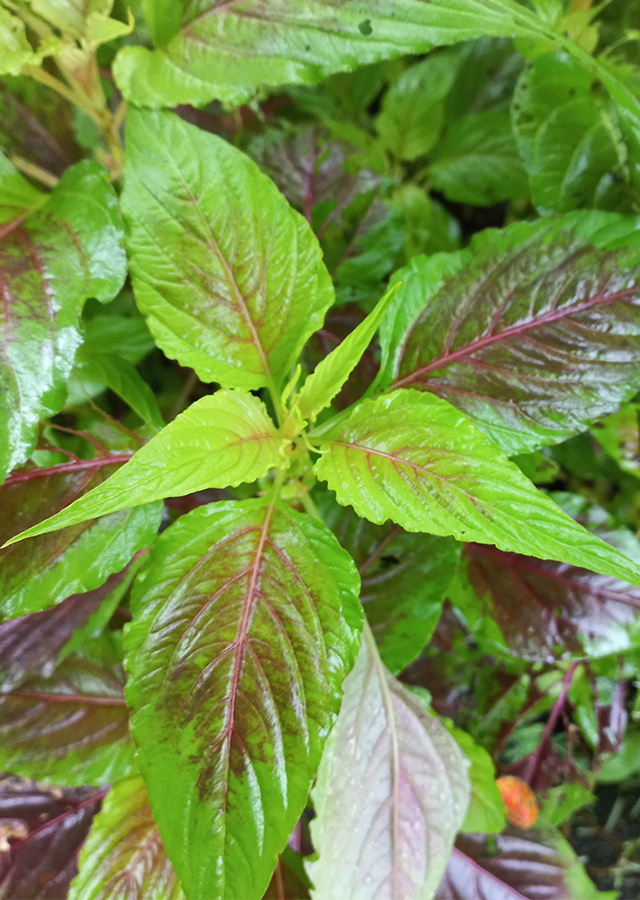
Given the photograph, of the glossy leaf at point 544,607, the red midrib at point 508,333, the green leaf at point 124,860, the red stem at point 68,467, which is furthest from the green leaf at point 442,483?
the green leaf at point 124,860

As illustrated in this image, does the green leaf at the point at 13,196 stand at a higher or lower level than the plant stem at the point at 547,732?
→ higher

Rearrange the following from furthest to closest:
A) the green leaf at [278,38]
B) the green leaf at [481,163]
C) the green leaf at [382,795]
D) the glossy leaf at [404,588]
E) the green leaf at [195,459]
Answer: the green leaf at [481,163] → the glossy leaf at [404,588] → the green leaf at [382,795] → the green leaf at [278,38] → the green leaf at [195,459]

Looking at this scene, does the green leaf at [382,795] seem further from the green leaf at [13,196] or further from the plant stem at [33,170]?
the plant stem at [33,170]

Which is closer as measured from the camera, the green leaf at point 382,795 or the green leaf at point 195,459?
the green leaf at point 195,459

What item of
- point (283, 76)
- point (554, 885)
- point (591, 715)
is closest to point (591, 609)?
point (591, 715)

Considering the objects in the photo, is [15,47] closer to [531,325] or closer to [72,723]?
[531,325]

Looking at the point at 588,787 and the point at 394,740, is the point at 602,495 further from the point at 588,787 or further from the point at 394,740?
the point at 394,740
